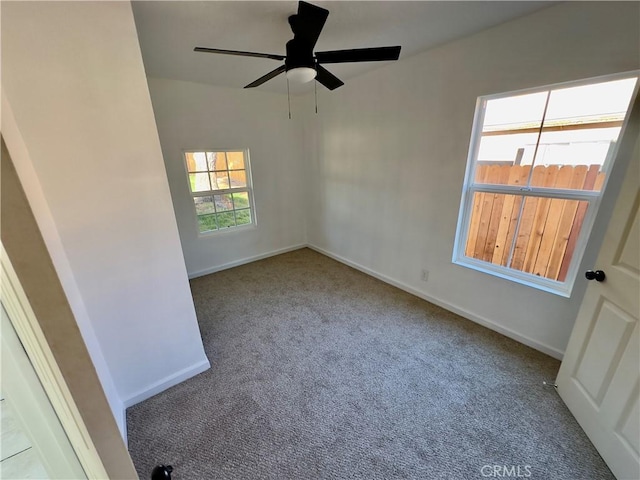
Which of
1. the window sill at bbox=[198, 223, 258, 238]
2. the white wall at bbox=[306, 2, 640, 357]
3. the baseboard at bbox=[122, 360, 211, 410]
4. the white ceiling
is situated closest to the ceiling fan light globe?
the white ceiling

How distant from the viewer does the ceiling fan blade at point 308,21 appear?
1.24 metres

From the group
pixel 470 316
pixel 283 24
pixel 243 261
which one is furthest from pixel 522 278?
pixel 243 261

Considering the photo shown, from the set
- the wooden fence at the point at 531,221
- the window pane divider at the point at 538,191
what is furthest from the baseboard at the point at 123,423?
the window pane divider at the point at 538,191

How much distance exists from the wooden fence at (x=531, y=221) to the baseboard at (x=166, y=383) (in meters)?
2.53

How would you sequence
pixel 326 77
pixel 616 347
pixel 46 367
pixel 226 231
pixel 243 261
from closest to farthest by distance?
pixel 46 367, pixel 616 347, pixel 326 77, pixel 226 231, pixel 243 261

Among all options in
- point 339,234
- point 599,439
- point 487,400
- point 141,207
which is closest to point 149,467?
point 141,207

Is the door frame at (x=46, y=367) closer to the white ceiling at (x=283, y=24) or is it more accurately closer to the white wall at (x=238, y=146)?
the white ceiling at (x=283, y=24)

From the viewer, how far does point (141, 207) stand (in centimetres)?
146

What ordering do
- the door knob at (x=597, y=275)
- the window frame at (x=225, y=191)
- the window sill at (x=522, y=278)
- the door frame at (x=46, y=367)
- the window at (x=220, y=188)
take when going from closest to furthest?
the door frame at (x=46, y=367), the door knob at (x=597, y=275), the window sill at (x=522, y=278), the window frame at (x=225, y=191), the window at (x=220, y=188)

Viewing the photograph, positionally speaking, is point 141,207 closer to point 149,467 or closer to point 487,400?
point 149,467

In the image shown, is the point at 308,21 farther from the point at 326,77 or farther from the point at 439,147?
the point at 439,147

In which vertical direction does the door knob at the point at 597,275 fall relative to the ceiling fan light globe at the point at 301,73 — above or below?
below

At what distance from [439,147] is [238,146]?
2.52 meters

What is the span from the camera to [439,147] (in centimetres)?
236
